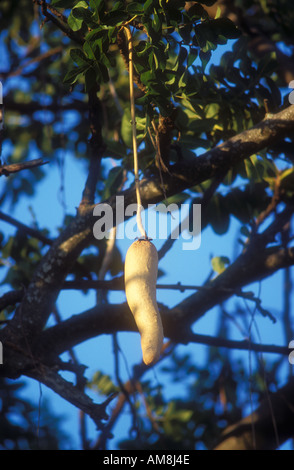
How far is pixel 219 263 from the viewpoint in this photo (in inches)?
81.0

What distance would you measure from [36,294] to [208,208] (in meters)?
0.74

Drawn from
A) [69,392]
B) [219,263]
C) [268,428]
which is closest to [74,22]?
[69,392]

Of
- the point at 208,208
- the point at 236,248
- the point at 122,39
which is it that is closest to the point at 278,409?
the point at 236,248

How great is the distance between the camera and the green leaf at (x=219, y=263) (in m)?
2.04

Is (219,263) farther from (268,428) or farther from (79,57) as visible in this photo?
(79,57)

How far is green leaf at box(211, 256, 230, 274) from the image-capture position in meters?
2.04

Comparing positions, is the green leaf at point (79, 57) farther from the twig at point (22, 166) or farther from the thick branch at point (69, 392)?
the thick branch at point (69, 392)

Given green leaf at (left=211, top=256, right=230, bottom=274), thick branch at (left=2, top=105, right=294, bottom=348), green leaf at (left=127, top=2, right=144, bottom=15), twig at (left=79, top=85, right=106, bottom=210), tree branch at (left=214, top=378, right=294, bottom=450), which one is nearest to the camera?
green leaf at (left=127, top=2, right=144, bottom=15)

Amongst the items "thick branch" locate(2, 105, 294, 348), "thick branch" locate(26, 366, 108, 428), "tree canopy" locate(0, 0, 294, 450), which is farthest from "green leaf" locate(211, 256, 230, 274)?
"thick branch" locate(26, 366, 108, 428)

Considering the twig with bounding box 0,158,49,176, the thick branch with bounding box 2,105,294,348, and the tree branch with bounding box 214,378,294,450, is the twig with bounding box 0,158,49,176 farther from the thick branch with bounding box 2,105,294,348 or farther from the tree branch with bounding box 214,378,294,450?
the tree branch with bounding box 214,378,294,450

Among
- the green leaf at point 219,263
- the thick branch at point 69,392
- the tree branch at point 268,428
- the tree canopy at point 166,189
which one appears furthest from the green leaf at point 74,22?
the tree branch at point 268,428

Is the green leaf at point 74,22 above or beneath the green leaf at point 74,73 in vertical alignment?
above

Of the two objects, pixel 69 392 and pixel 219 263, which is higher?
pixel 219 263
